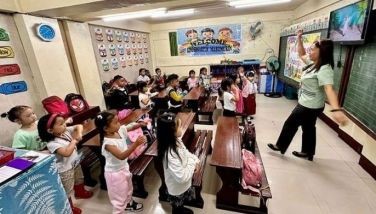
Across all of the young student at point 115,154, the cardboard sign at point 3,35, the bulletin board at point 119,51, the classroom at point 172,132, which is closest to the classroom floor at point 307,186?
the classroom at point 172,132

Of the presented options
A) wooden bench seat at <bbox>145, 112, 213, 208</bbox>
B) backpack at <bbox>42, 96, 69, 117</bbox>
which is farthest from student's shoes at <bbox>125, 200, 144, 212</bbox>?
backpack at <bbox>42, 96, 69, 117</bbox>

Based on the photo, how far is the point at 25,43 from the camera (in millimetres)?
2881

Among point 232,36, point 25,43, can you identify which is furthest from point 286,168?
point 232,36

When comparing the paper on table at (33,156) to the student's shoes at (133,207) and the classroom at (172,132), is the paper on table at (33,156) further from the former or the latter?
the student's shoes at (133,207)

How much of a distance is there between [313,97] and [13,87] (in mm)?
4266

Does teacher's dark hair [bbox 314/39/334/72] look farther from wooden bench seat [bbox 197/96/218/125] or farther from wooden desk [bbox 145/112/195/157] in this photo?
wooden bench seat [bbox 197/96/218/125]

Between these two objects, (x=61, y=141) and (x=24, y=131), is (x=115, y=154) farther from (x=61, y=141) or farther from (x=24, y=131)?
(x=24, y=131)

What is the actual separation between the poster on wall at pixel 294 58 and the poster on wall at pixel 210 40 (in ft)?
6.70

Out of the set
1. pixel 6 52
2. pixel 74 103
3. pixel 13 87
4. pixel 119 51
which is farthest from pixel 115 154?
pixel 119 51

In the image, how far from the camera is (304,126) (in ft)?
8.11

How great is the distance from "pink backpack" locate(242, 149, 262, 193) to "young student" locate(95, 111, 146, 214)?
1112 millimetres

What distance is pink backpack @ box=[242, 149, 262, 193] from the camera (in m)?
1.87

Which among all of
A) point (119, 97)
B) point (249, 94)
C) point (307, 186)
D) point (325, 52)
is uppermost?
point (325, 52)

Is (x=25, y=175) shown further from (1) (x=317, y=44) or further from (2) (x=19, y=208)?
(1) (x=317, y=44)
